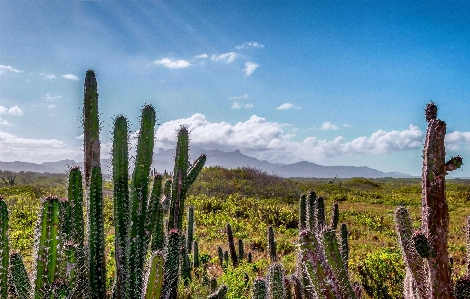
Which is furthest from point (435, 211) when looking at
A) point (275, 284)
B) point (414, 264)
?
point (275, 284)

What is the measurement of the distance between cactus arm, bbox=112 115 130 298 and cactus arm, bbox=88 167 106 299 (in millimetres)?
161

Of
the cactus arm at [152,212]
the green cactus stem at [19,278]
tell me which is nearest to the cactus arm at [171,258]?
the cactus arm at [152,212]

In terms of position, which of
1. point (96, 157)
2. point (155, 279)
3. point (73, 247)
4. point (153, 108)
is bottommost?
point (155, 279)

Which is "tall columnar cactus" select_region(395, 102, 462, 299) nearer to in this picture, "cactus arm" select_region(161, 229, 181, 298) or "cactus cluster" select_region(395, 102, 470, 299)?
"cactus cluster" select_region(395, 102, 470, 299)

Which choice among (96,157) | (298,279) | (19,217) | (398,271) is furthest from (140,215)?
(19,217)

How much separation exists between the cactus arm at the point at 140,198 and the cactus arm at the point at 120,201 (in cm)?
6

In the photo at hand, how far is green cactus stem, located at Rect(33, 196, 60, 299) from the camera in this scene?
2913mm

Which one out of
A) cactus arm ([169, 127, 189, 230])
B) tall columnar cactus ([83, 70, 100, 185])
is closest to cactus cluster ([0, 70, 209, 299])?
tall columnar cactus ([83, 70, 100, 185])

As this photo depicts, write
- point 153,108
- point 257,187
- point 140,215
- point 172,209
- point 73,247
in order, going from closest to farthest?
point 73,247 → point 140,215 → point 153,108 → point 172,209 → point 257,187

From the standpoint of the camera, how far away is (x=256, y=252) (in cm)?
1077

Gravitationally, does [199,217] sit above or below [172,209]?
below

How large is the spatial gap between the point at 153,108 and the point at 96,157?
845mm

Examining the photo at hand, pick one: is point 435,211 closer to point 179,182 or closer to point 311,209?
point 311,209

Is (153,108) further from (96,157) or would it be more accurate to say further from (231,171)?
(231,171)
